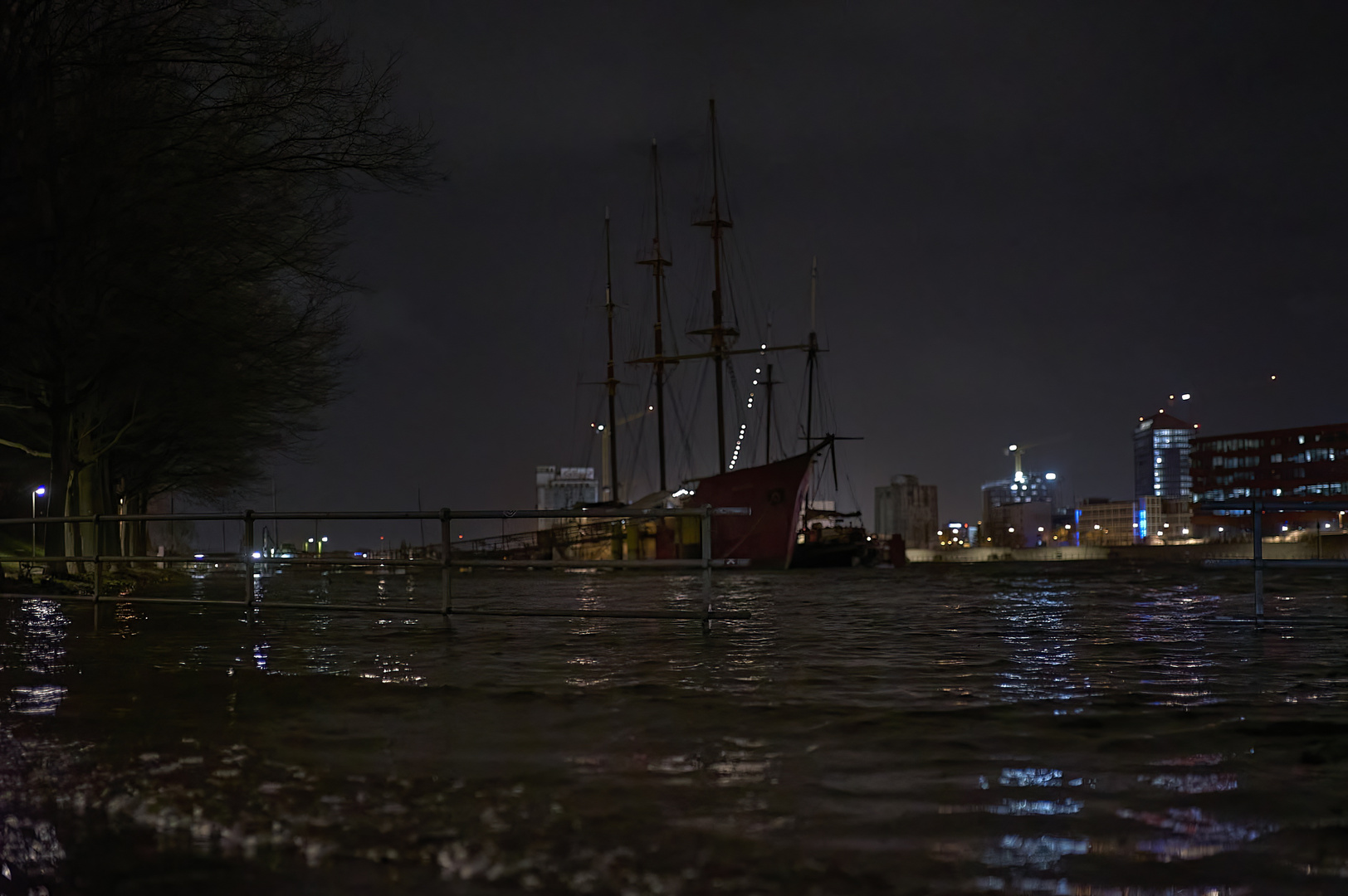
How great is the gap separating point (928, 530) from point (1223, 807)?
17523cm

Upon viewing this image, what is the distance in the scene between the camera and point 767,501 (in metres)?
43.6

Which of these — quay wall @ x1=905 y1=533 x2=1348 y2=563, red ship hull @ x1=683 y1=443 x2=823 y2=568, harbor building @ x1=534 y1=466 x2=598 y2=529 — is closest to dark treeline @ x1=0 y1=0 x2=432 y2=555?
red ship hull @ x1=683 y1=443 x2=823 y2=568

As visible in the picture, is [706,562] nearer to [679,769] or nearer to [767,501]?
[679,769]

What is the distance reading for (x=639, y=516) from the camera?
9.22 m

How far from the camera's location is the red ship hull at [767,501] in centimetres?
4309

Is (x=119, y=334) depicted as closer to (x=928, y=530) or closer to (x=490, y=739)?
(x=490, y=739)

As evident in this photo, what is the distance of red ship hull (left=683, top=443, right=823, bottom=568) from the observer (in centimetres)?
4309

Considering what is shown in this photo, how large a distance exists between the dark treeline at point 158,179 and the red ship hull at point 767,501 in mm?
25668

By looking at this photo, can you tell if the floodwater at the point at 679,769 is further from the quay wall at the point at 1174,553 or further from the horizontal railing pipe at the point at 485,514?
the quay wall at the point at 1174,553

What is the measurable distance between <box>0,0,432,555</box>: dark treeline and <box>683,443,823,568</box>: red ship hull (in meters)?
25.7

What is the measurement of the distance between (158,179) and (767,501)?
3111 cm

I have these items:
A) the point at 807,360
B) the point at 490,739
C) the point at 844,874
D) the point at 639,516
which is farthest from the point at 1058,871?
the point at 807,360

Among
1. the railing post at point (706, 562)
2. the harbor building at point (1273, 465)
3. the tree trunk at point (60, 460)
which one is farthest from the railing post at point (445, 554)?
the harbor building at point (1273, 465)

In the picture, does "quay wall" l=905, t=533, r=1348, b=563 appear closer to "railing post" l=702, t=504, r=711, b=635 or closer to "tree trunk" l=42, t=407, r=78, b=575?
"tree trunk" l=42, t=407, r=78, b=575
